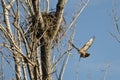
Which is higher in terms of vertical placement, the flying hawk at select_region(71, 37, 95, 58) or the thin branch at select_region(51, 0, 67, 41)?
the thin branch at select_region(51, 0, 67, 41)

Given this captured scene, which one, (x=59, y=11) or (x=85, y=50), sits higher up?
(x=59, y=11)

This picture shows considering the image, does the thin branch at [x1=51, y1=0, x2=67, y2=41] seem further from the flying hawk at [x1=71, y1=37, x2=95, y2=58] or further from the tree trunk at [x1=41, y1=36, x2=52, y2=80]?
the flying hawk at [x1=71, y1=37, x2=95, y2=58]

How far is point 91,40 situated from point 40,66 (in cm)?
59

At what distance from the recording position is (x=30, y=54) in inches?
123

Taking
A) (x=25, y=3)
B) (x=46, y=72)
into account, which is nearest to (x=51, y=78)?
(x=46, y=72)

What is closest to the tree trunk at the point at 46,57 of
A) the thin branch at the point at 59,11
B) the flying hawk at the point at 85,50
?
the thin branch at the point at 59,11

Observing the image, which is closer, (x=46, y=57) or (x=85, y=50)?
(x=85, y=50)

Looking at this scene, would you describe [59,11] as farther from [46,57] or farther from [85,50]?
[85,50]

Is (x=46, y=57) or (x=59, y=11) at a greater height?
(x=59, y=11)

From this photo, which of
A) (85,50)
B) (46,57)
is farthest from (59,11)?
(85,50)

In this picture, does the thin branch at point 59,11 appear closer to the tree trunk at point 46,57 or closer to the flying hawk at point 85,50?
the tree trunk at point 46,57

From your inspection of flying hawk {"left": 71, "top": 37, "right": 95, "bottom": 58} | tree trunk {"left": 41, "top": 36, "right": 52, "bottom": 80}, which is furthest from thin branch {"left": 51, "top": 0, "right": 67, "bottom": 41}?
flying hawk {"left": 71, "top": 37, "right": 95, "bottom": 58}

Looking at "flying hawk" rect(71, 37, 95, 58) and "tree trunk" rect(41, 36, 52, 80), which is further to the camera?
"tree trunk" rect(41, 36, 52, 80)

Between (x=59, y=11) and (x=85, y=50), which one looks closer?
(x=85, y=50)
